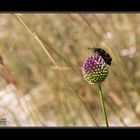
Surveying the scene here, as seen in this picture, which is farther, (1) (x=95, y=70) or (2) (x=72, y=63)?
(2) (x=72, y=63)

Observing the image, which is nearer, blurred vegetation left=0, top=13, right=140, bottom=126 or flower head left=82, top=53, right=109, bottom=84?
flower head left=82, top=53, right=109, bottom=84

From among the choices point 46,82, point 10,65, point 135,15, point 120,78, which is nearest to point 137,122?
point 120,78
